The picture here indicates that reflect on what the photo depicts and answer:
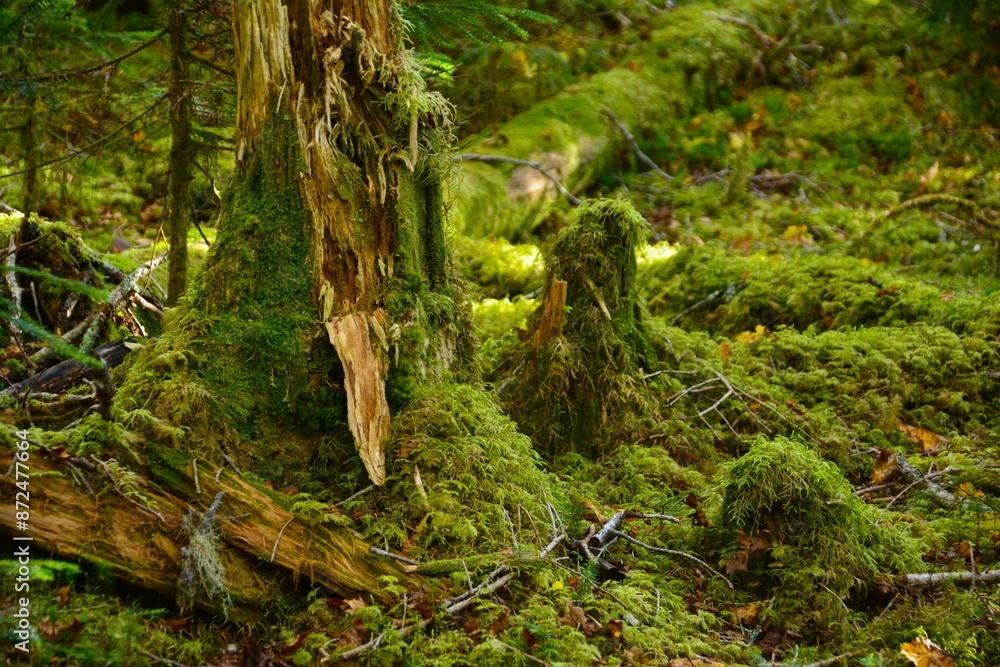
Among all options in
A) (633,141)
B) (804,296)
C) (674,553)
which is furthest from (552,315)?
(633,141)

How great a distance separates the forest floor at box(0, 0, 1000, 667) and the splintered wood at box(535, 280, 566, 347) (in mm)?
38

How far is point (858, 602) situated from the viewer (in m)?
3.39

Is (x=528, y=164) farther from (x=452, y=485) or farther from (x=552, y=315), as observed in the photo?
(x=452, y=485)

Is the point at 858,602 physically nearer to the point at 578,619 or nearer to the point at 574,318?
the point at 578,619

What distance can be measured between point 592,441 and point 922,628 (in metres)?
2.02

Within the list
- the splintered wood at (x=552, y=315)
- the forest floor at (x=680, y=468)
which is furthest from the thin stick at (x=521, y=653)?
the splintered wood at (x=552, y=315)

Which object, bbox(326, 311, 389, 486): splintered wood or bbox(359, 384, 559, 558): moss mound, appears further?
bbox(326, 311, 389, 486): splintered wood

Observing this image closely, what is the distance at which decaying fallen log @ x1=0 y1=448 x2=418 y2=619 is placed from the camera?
254 cm

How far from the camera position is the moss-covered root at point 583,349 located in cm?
465

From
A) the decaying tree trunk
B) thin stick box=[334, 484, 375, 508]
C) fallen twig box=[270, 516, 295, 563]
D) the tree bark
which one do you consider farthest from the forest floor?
the tree bark

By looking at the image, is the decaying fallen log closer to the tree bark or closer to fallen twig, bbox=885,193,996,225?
the tree bark

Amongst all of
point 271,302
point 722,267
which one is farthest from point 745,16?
point 271,302

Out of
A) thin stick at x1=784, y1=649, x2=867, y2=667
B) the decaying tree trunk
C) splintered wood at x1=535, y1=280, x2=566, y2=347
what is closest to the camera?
thin stick at x1=784, y1=649, x2=867, y2=667

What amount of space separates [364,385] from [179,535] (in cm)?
95
